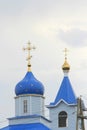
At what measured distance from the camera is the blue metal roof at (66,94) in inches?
1732

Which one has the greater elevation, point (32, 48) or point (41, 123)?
point (32, 48)

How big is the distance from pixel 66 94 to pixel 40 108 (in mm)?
1902

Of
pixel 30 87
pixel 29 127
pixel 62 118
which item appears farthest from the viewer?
pixel 30 87

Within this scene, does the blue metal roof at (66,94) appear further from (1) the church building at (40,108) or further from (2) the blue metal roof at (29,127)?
(2) the blue metal roof at (29,127)

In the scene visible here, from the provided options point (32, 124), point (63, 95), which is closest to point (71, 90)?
point (63, 95)

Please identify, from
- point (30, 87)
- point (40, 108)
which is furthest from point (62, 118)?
point (30, 87)

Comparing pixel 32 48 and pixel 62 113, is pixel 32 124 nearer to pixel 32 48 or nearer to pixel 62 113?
pixel 62 113

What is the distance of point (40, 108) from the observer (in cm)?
4400

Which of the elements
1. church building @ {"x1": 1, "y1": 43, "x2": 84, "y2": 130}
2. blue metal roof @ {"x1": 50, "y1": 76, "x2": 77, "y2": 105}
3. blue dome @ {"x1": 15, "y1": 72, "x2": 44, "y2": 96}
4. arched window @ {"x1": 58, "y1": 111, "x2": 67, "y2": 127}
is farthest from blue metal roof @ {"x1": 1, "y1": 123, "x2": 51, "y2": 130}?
blue dome @ {"x1": 15, "y1": 72, "x2": 44, "y2": 96}

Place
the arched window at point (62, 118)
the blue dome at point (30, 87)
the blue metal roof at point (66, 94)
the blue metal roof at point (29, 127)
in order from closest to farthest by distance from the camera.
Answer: the blue metal roof at point (29, 127) → the arched window at point (62, 118) → the blue metal roof at point (66, 94) → the blue dome at point (30, 87)

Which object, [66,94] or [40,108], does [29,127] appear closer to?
[40,108]

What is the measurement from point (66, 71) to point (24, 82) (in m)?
2.89

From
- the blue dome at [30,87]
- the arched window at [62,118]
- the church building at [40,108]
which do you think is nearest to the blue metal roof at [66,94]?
the church building at [40,108]

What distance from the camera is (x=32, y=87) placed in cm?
4431
